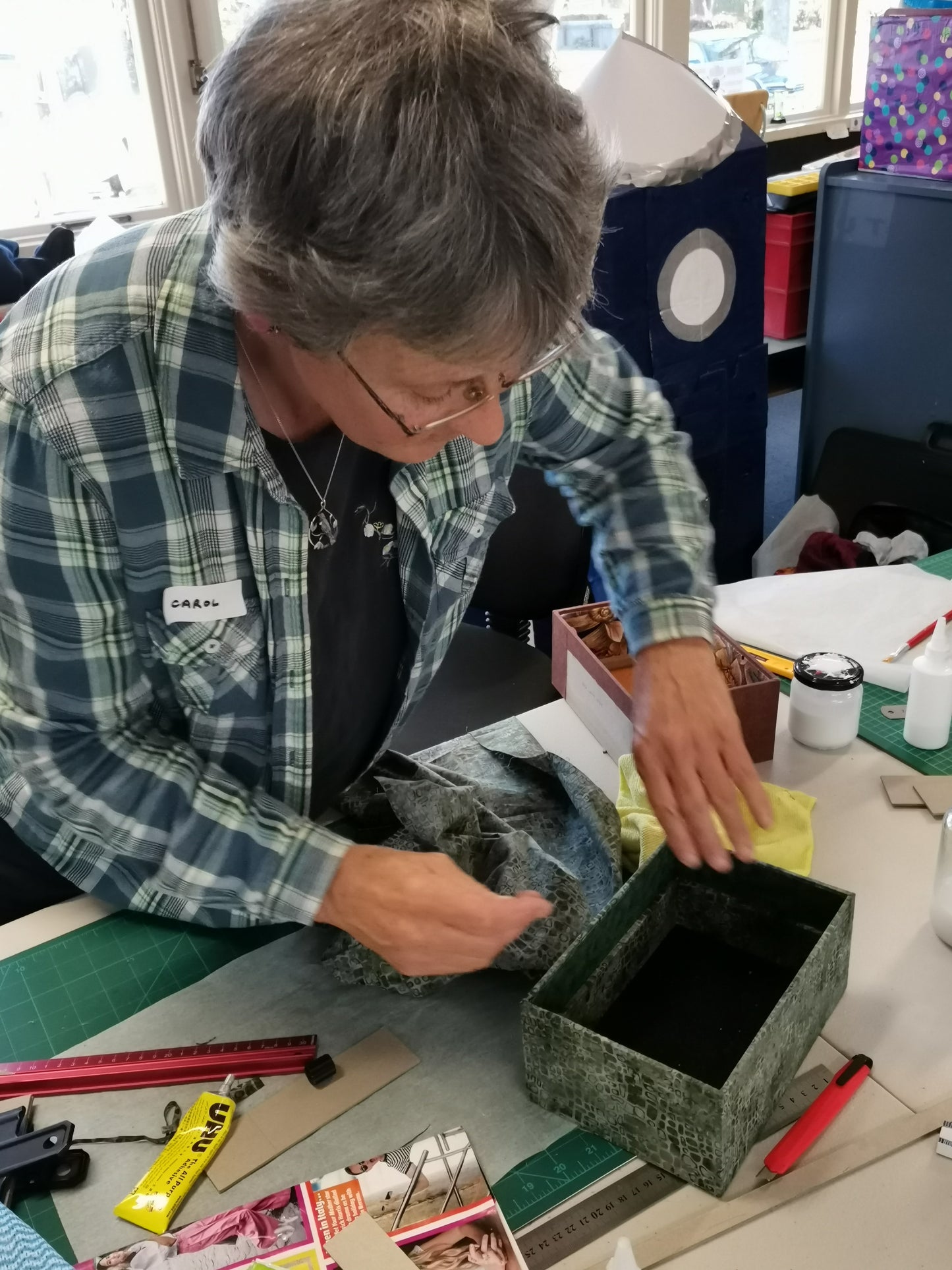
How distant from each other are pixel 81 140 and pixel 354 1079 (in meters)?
2.39

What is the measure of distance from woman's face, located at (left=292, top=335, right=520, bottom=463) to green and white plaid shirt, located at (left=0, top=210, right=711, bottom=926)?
0.10 metres

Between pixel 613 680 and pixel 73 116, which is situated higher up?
pixel 73 116

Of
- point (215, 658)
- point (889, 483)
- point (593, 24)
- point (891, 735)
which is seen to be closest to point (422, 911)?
point (215, 658)

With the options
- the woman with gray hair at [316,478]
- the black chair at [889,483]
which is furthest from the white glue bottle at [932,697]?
the black chair at [889,483]

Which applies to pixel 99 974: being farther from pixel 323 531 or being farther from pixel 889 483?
pixel 889 483

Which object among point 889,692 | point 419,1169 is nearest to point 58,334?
point 419,1169

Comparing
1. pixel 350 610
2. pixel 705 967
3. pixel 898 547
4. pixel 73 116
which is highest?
pixel 73 116

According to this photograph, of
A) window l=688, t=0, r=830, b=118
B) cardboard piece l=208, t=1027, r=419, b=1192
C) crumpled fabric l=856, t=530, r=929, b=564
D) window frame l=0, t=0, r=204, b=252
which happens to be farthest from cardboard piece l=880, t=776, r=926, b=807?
window l=688, t=0, r=830, b=118

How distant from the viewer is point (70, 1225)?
73 centimetres

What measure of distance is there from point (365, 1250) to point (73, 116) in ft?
8.26

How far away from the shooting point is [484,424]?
79 cm

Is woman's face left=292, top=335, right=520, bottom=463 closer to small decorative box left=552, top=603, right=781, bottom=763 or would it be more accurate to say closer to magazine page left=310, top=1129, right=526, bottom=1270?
small decorative box left=552, top=603, right=781, bottom=763

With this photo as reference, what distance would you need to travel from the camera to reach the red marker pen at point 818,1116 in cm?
74

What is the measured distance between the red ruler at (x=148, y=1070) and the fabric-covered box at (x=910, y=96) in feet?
7.22
